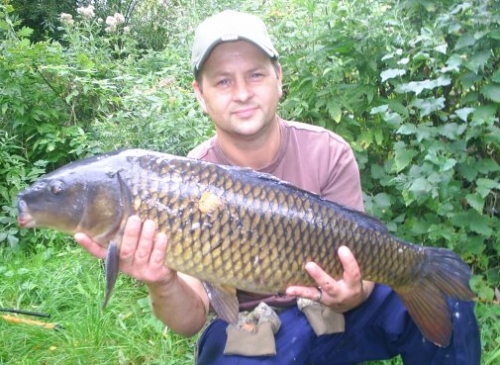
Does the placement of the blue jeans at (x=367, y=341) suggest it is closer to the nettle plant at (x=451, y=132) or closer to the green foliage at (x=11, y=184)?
the nettle plant at (x=451, y=132)

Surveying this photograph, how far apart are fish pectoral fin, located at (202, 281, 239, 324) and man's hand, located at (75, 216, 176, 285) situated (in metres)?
0.11

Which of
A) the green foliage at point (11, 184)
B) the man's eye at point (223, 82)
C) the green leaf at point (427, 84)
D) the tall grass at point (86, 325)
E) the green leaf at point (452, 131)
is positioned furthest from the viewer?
the green foliage at point (11, 184)

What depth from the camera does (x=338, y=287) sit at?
1.52 meters

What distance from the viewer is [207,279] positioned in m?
1.44

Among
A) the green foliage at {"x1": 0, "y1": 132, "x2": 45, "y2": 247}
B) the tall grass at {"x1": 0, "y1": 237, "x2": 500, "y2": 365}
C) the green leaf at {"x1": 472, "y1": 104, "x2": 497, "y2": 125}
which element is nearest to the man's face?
the green leaf at {"x1": 472, "y1": 104, "x2": 497, "y2": 125}

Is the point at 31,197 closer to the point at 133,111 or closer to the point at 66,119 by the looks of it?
the point at 133,111

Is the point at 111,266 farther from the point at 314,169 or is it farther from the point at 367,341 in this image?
the point at 367,341

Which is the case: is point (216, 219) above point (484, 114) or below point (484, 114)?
below

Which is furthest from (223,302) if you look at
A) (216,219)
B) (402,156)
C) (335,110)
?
(335,110)

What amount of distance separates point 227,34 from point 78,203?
0.65 m

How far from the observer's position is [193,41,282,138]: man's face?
→ 1.69 metres

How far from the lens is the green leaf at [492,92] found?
2082 mm

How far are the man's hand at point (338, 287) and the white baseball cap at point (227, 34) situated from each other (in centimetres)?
64

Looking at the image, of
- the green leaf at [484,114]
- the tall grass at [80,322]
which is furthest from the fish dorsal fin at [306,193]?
the tall grass at [80,322]
